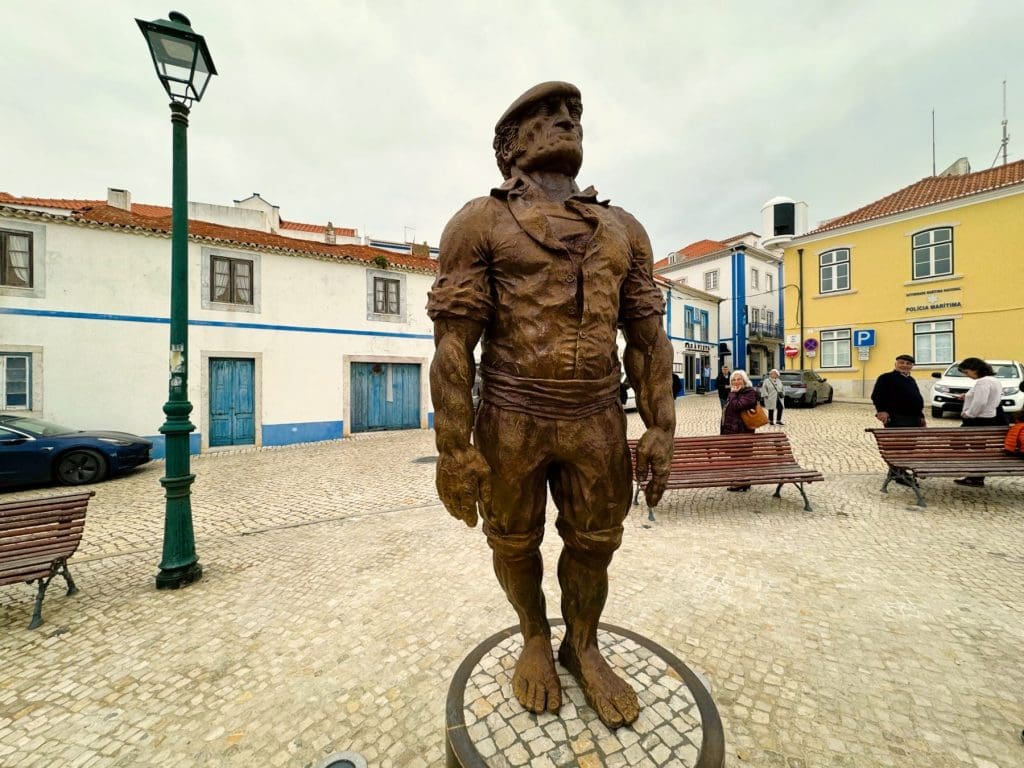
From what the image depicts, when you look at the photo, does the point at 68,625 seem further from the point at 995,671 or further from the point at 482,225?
the point at 995,671

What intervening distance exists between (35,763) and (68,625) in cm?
150

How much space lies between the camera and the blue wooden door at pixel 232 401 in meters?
11.1

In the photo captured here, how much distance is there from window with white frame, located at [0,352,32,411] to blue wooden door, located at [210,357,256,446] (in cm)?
323

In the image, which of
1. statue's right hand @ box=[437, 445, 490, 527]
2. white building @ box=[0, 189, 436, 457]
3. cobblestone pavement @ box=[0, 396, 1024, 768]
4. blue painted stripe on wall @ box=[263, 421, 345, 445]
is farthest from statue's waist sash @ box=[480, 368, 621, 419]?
blue painted stripe on wall @ box=[263, 421, 345, 445]

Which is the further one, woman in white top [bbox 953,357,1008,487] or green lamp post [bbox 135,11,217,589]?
woman in white top [bbox 953,357,1008,487]

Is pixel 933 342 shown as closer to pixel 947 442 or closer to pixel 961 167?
pixel 961 167

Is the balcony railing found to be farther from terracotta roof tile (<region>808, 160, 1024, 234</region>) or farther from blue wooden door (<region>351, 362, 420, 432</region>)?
blue wooden door (<region>351, 362, 420, 432</region>)

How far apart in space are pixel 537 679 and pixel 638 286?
5.97 ft

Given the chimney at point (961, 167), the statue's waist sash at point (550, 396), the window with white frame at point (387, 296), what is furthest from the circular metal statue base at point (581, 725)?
the chimney at point (961, 167)

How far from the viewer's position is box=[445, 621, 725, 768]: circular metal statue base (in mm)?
1708

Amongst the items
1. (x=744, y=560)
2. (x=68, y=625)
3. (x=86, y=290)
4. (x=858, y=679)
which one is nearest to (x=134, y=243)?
(x=86, y=290)

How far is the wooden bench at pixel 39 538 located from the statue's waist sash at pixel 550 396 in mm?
3795

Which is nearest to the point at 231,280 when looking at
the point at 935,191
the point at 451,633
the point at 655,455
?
the point at 451,633

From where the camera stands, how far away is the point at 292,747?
209 centimetres
